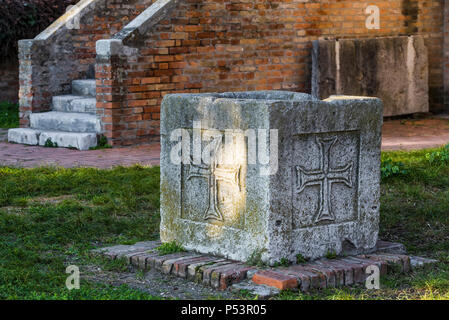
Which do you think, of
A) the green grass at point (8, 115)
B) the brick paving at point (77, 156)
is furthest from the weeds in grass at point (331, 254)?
the green grass at point (8, 115)

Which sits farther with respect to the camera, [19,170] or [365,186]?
[19,170]

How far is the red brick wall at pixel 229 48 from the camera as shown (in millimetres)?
9078

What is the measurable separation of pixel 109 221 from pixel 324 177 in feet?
6.05

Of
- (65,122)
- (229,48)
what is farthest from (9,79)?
(229,48)

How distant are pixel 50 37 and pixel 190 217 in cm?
586

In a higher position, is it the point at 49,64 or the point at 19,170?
the point at 49,64

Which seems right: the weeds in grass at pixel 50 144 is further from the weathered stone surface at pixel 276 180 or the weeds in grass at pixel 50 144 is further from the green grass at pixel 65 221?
the weathered stone surface at pixel 276 180

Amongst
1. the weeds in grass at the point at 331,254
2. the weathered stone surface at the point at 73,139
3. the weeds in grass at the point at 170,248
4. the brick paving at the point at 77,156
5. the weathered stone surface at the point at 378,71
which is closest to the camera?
the weeds in grass at the point at 331,254

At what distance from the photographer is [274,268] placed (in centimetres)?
420

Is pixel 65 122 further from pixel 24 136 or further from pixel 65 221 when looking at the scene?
pixel 65 221

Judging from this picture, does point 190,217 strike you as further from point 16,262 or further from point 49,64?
point 49,64

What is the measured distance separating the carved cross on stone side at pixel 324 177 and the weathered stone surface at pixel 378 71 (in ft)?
19.7

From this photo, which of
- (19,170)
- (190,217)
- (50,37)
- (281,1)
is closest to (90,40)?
(50,37)

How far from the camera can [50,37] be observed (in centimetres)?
984
